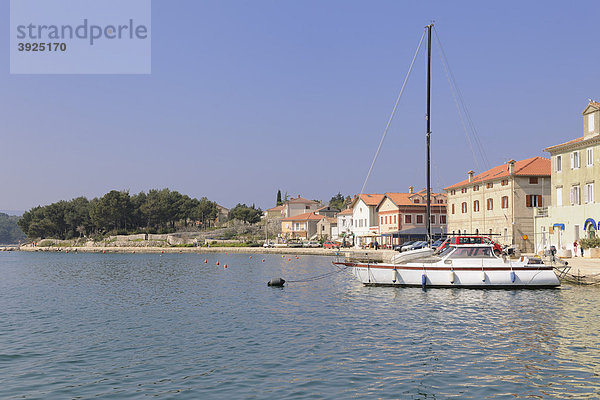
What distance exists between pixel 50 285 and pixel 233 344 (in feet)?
94.8

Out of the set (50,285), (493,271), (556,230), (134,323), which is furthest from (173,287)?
(556,230)

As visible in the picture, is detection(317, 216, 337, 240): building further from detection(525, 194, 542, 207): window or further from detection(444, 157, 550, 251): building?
detection(525, 194, 542, 207): window

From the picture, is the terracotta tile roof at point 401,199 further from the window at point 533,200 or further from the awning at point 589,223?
the awning at point 589,223

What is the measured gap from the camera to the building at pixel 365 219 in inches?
3639

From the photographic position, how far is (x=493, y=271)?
31.0 m

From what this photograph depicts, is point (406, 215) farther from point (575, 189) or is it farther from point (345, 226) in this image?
point (575, 189)

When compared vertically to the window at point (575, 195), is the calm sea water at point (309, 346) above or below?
below

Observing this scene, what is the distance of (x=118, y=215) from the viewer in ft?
433

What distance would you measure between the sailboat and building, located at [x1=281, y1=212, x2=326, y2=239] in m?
90.5

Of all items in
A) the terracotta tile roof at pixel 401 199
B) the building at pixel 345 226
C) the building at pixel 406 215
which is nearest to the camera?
the building at pixel 406 215

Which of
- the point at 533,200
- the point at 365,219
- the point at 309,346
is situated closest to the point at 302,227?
the point at 365,219

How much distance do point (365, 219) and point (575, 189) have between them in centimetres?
5042

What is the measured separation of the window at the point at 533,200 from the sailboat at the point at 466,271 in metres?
27.6

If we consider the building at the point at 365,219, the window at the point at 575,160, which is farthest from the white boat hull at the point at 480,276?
the building at the point at 365,219
